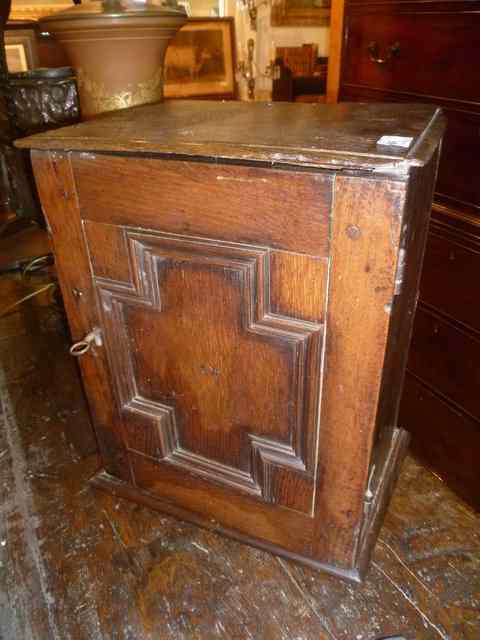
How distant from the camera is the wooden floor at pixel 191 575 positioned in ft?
2.43

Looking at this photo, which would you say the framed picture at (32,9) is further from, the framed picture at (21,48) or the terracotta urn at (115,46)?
the terracotta urn at (115,46)

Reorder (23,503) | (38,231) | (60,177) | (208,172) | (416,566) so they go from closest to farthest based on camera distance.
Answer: (208,172), (60,177), (416,566), (23,503), (38,231)

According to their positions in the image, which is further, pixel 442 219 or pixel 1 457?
pixel 1 457

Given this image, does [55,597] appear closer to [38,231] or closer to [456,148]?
[456,148]

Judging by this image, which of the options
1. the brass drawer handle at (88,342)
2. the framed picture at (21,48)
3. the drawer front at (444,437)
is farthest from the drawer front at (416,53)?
the framed picture at (21,48)

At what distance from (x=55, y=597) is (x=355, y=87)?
110 centimetres

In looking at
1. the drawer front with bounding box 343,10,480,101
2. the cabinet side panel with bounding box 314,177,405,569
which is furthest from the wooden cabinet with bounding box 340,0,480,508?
the cabinet side panel with bounding box 314,177,405,569

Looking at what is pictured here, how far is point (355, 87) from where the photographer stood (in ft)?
3.51

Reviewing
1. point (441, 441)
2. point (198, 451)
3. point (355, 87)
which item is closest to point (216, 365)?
point (198, 451)

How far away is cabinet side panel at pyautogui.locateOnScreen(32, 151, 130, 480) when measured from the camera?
72 centimetres

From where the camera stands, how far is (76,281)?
31.5 inches

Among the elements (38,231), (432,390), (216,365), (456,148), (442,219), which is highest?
Answer: (456,148)

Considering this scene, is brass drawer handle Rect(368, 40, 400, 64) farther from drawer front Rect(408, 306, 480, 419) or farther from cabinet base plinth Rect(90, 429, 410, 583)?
cabinet base plinth Rect(90, 429, 410, 583)

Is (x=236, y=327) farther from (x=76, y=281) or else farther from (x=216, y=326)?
(x=76, y=281)
